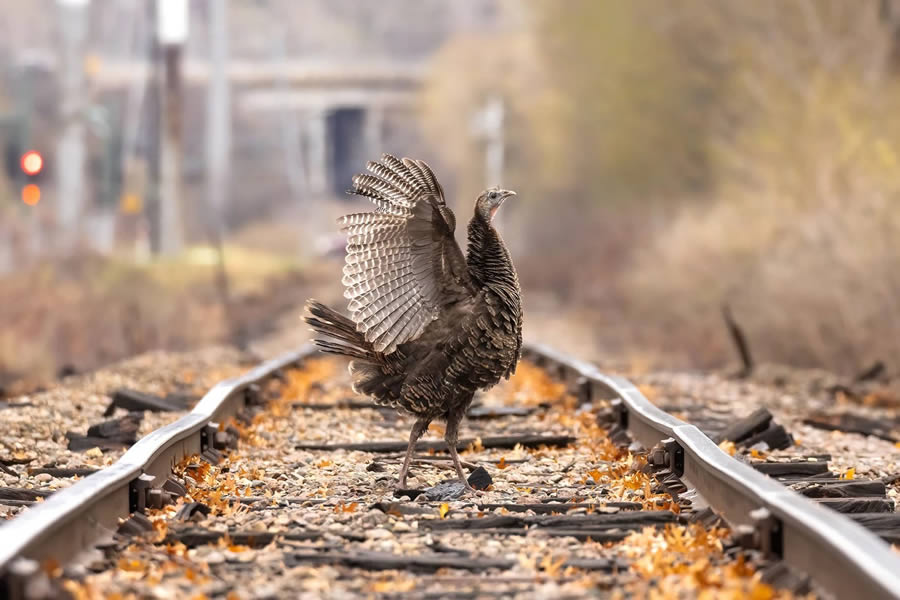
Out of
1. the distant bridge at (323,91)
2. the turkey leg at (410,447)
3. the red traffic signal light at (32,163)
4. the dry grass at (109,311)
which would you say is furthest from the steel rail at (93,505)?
the distant bridge at (323,91)

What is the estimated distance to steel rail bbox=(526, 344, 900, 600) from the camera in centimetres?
395

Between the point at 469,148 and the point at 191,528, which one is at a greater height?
the point at 469,148

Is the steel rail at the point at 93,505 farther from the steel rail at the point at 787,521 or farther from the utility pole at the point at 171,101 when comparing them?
the utility pole at the point at 171,101

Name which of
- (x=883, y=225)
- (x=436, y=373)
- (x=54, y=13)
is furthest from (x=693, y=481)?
(x=54, y=13)

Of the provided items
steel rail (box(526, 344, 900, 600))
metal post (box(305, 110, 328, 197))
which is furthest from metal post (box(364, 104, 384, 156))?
steel rail (box(526, 344, 900, 600))

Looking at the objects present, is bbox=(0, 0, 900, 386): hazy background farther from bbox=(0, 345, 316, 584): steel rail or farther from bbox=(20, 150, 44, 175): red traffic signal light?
bbox=(0, 345, 316, 584): steel rail

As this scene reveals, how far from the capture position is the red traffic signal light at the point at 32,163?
62.4 ft

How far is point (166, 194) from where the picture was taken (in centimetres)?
3048

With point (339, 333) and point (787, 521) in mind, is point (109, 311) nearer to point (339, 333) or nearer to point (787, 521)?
point (339, 333)

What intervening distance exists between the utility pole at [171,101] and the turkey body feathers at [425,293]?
23.1 m

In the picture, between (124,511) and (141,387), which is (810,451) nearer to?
(124,511)

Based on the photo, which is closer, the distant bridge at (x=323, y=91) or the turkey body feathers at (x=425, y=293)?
the turkey body feathers at (x=425, y=293)

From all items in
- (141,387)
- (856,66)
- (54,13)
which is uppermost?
(54,13)

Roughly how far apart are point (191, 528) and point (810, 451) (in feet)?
13.4
